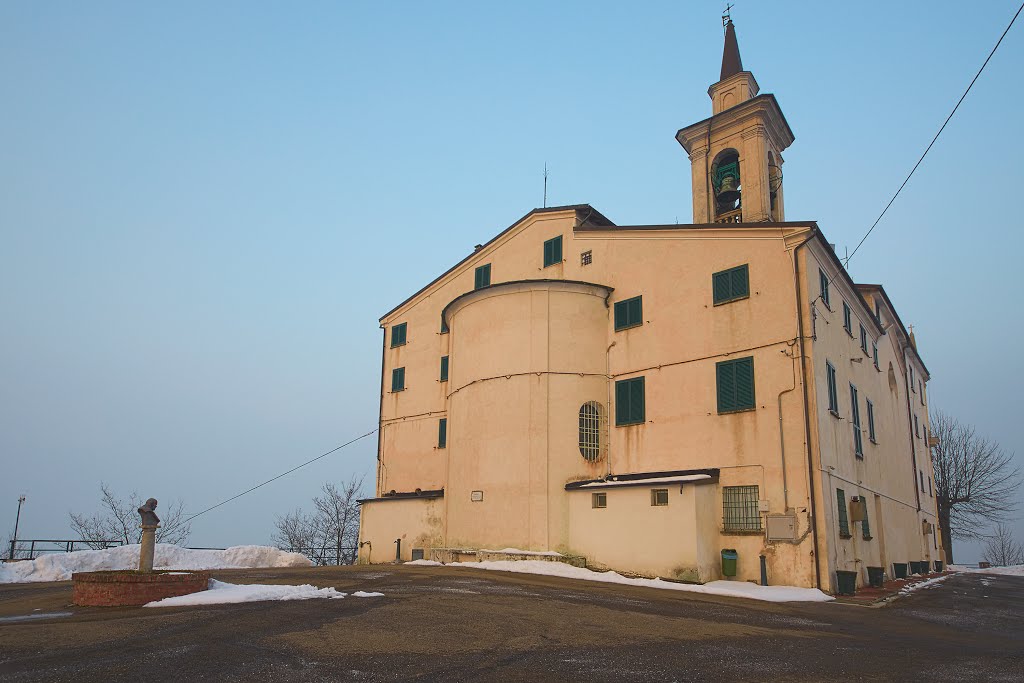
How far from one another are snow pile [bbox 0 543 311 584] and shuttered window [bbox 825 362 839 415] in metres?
19.9

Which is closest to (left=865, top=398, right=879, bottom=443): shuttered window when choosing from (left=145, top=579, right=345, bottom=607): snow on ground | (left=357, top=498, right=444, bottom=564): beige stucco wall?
(left=357, top=498, right=444, bottom=564): beige stucco wall

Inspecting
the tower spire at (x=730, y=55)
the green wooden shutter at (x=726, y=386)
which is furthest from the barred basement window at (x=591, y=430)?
the tower spire at (x=730, y=55)

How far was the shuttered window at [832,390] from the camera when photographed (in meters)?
21.2

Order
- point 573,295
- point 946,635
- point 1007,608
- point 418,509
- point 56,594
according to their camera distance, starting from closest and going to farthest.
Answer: point 946,635
point 56,594
point 1007,608
point 573,295
point 418,509

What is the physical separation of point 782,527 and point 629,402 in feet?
21.2

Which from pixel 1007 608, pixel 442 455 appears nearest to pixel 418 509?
pixel 442 455

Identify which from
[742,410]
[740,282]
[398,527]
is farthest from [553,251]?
[398,527]

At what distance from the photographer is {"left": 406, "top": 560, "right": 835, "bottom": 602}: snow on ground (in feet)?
56.6

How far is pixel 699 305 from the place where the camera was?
22.8m

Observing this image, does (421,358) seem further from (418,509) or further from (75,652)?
(75,652)

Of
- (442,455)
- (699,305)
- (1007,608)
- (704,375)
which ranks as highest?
(699,305)

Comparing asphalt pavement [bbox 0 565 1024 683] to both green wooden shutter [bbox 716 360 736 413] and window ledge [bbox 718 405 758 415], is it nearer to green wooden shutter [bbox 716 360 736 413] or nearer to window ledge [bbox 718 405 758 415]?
window ledge [bbox 718 405 758 415]

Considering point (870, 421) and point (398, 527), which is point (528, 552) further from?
point (870, 421)

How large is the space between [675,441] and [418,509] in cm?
1125
